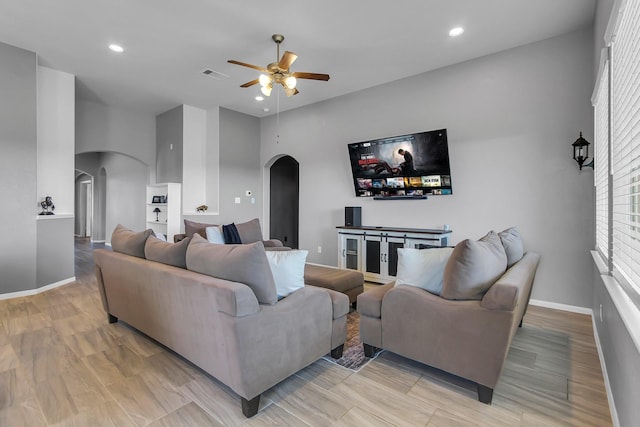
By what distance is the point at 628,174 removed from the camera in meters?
1.52

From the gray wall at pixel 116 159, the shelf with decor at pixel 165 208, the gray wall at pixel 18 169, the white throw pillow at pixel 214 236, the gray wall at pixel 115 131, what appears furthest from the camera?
A: the shelf with decor at pixel 165 208

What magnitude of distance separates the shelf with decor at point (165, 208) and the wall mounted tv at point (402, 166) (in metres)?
3.43

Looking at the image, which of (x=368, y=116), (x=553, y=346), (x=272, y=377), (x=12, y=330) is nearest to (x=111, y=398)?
(x=272, y=377)

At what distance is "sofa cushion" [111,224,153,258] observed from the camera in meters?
2.70

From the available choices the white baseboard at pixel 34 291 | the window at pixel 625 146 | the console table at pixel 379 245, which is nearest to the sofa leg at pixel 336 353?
the window at pixel 625 146

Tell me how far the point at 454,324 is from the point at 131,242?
8.73 feet

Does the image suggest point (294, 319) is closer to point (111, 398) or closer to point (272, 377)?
point (272, 377)

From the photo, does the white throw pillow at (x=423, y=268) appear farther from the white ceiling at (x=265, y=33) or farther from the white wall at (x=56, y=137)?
the white wall at (x=56, y=137)

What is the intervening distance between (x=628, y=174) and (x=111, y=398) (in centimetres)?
308

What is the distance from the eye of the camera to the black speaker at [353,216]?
199 inches

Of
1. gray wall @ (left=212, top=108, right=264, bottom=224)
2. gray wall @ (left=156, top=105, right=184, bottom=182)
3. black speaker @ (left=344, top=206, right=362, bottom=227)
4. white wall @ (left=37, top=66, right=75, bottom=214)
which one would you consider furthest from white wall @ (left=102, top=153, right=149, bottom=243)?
black speaker @ (left=344, top=206, right=362, bottom=227)

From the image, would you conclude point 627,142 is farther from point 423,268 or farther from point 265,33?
point 265,33

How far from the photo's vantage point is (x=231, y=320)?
1.67 m

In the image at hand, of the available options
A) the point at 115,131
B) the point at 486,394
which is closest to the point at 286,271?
the point at 486,394
